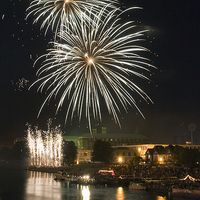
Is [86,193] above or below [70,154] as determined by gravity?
below

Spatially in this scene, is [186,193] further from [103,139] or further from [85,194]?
[103,139]

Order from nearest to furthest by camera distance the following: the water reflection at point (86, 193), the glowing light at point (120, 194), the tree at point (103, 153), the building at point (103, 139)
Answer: the glowing light at point (120, 194), the water reflection at point (86, 193), the tree at point (103, 153), the building at point (103, 139)

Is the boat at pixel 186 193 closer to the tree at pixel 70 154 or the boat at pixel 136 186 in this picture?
the boat at pixel 136 186

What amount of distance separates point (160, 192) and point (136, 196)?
3.87 meters

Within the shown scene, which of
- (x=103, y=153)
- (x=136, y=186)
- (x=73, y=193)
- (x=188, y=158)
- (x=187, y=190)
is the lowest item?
(x=73, y=193)

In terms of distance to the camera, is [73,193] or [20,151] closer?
[73,193]

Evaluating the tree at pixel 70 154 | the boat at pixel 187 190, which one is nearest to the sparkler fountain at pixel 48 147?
the tree at pixel 70 154

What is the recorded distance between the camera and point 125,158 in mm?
105625

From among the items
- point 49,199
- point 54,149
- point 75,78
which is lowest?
point 49,199

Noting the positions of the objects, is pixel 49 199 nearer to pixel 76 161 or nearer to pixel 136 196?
pixel 136 196

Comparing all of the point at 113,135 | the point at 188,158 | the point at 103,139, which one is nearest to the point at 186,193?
the point at 188,158

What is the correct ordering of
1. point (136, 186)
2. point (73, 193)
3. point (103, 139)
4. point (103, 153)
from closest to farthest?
1. point (73, 193)
2. point (136, 186)
3. point (103, 153)
4. point (103, 139)


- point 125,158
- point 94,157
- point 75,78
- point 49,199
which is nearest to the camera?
point 75,78

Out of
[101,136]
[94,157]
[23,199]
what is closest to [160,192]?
[23,199]
